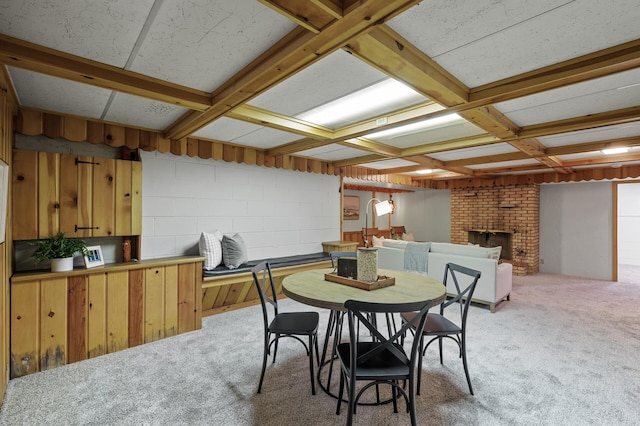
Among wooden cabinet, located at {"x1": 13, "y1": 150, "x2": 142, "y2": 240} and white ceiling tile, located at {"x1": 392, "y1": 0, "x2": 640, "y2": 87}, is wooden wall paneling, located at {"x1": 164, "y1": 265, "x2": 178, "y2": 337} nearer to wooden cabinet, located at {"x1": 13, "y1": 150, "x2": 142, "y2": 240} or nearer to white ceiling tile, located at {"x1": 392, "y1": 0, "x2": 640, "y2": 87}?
wooden cabinet, located at {"x1": 13, "y1": 150, "x2": 142, "y2": 240}

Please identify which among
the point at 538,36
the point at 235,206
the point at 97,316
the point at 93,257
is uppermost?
the point at 538,36

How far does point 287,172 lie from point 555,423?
4024 mm

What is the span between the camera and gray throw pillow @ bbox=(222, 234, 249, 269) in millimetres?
3754

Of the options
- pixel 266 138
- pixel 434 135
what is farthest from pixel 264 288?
pixel 434 135

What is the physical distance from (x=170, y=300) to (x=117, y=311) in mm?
464

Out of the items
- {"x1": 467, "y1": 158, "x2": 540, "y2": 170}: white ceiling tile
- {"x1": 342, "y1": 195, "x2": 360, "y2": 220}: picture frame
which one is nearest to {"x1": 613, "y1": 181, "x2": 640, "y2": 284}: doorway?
{"x1": 467, "y1": 158, "x2": 540, "y2": 170}: white ceiling tile

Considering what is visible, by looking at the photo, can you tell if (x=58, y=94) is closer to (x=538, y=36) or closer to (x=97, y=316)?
(x=97, y=316)

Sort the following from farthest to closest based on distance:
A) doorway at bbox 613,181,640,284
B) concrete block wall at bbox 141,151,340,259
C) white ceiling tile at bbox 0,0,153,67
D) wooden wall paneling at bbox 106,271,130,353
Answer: doorway at bbox 613,181,640,284
concrete block wall at bbox 141,151,340,259
wooden wall paneling at bbox 106,271,130,353
white ceiling tile at bbox 0,0,153,67

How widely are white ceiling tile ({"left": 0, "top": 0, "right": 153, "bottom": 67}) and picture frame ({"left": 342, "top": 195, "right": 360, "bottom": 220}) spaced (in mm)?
6926

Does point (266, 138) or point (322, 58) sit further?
point (266, 138)

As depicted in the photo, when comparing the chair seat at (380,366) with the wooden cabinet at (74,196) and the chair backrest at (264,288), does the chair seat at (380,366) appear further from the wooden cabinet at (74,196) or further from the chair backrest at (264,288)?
the wooden cabinet at (74,196)

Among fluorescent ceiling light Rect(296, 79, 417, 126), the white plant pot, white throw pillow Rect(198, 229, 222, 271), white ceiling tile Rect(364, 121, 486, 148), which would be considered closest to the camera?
fluorescent ceiling light Rect(296, 79, 417, 126)

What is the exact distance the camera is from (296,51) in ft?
5.03

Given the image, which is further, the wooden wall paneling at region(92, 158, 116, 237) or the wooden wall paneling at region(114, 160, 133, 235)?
the wooden wall paneling at region(114, 160, 133, 235)
